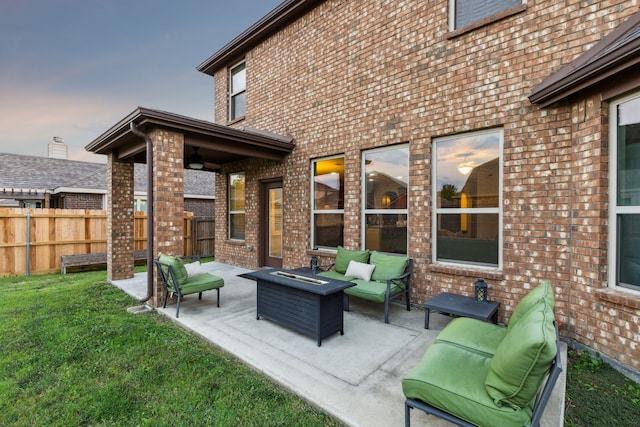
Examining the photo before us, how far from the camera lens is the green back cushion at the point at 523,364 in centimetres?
155

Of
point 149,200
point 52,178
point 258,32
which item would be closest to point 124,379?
point 149,200

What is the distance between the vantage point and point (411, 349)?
340 centimetres

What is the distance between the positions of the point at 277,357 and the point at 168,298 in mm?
2975

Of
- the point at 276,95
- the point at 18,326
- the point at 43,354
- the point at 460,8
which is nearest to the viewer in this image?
the point at 43,354

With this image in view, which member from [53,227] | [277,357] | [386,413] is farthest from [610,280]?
[53,227]

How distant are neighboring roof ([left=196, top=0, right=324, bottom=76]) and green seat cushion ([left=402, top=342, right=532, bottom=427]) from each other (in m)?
7.35

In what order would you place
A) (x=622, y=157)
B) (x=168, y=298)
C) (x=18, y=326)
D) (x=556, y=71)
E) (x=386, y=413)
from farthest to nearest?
(x=168, y=298), (x=18, y=326), (x=556, y=71), (x=622, y=157), (x=386, y=413)

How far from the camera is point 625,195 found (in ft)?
10.1

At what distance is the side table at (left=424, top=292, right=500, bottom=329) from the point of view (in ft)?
11.5

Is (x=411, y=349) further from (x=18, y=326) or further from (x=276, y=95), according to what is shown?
(x=276, y=95)

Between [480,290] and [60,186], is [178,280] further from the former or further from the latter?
[60,186]

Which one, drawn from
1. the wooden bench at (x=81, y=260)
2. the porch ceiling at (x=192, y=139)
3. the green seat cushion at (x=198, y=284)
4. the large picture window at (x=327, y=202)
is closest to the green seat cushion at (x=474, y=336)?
the large picture window at (x=327, y=202)

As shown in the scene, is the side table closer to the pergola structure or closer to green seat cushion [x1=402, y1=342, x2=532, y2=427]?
green seat cushion [x1=402, y1=342, x2=532, y2=427]

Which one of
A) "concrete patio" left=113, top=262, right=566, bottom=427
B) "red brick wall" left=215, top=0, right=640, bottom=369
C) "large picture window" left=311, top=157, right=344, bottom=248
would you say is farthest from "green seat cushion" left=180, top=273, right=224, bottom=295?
"large picture window" left=311, top=157, right=344, bottom=248
